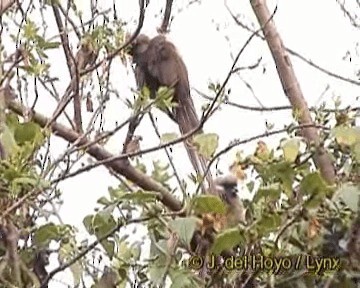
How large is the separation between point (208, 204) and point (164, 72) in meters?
0.54

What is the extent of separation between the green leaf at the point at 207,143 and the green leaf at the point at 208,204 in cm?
8

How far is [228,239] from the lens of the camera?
64 centimetres

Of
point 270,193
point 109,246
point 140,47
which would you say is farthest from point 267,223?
point 140,47

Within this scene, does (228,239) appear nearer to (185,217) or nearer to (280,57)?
(185,217)

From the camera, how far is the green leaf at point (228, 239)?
643 millimetres

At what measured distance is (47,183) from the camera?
632 mm

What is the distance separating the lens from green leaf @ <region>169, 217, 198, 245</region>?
0.64 meters

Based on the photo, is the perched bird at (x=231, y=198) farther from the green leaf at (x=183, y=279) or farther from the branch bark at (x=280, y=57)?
the branch bark at (x=280, y=57)

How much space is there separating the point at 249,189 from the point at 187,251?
0.36ft

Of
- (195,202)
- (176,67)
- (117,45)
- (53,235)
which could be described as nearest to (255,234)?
(195,202)

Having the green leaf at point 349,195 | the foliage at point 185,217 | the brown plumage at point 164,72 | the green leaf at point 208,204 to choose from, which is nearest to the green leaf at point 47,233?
the foliage at point 185,217

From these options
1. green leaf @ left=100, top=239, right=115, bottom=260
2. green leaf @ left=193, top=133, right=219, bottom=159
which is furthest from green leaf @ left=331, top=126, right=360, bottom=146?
green leaf @ left=100, top=239, right=115, bottom=260

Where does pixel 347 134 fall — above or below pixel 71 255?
above

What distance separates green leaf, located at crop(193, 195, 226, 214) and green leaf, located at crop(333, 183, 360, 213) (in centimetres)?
10
